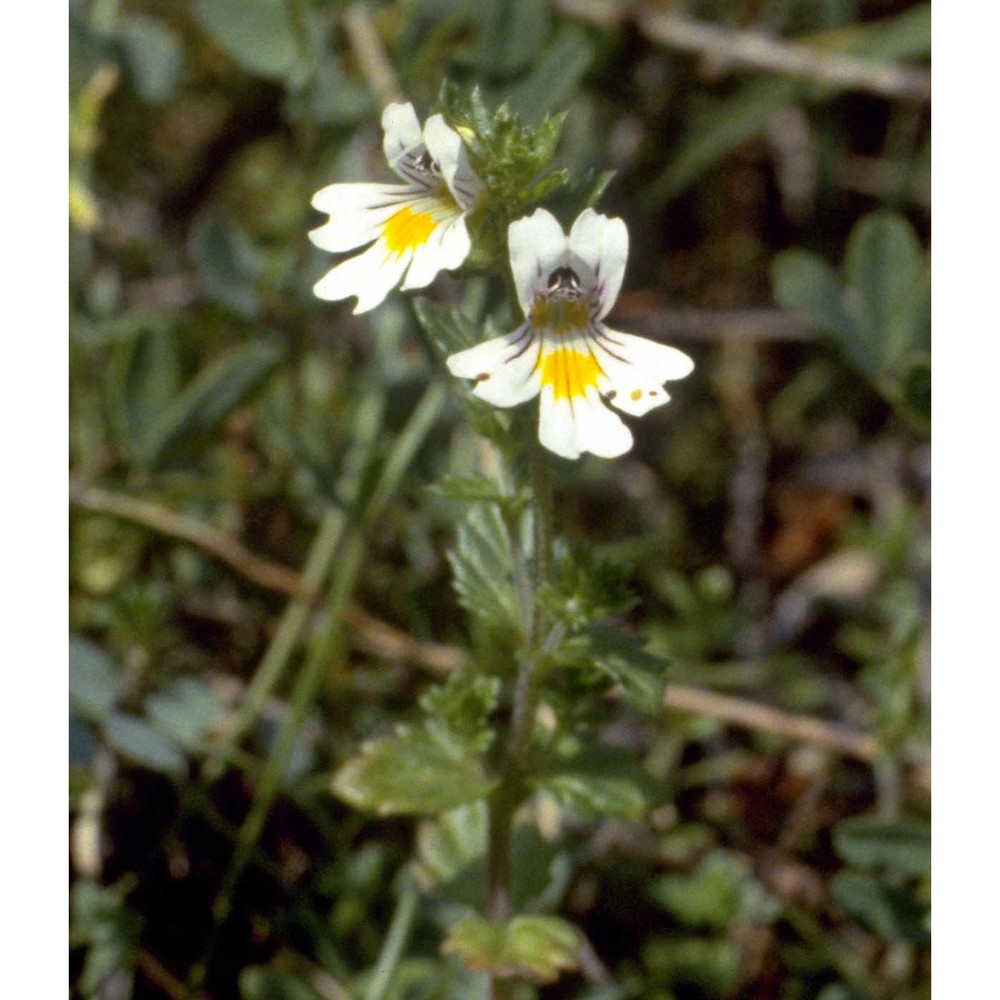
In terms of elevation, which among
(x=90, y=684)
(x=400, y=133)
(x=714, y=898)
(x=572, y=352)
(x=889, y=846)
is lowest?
(x=714, y=898)

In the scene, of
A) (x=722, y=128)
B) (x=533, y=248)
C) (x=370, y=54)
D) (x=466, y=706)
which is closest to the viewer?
(x=533, y=248)

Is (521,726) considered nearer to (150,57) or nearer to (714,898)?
(714,898)

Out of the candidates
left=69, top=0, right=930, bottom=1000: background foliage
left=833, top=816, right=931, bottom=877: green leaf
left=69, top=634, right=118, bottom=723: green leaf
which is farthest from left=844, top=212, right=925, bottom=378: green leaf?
left=69, top=634, right=118, bottom=723: green leaf

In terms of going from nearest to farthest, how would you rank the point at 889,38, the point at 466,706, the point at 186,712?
the point at 466,706, the point at 186,712, the point at 889,38

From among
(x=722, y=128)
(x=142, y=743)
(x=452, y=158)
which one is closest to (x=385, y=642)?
(x=142, y=743)

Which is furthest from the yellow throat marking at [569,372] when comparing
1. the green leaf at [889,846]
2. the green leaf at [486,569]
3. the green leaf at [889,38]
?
the green leaf at [889,38]

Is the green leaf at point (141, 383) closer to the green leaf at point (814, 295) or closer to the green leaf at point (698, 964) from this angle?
the green leaf at point (814, 295)
